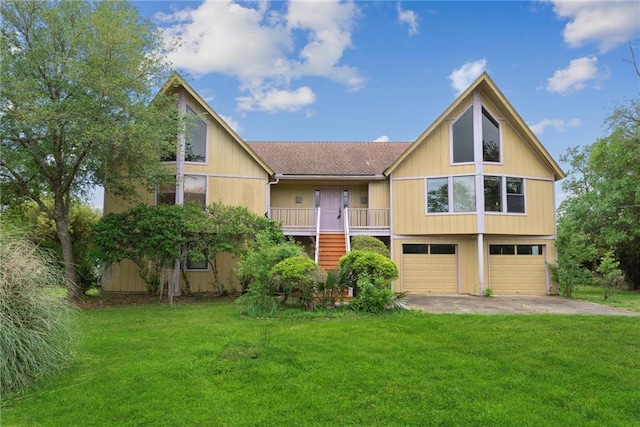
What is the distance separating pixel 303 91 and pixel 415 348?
1887 centimetres

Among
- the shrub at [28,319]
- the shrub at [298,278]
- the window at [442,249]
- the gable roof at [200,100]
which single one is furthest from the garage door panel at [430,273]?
the shrub at [28,319]

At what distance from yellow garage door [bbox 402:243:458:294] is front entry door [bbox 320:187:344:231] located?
336 centimetres

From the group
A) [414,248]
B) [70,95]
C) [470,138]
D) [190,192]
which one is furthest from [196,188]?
[470,138]

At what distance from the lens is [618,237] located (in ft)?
66.1

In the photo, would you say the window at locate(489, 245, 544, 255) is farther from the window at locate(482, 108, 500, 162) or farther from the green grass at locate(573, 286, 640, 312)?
the window at locate(482, 108, 500, 162)

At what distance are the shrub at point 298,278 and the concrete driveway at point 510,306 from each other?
10.6 ft

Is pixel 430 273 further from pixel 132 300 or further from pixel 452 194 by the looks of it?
pixel 132 300

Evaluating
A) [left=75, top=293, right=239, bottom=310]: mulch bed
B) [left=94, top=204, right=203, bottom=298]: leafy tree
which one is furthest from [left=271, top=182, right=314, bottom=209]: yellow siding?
[left=94, top=204, right=203, bottom=298]: leafy tree

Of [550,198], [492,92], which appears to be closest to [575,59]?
[492,92]

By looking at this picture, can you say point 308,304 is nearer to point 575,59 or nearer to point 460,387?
point 460,387

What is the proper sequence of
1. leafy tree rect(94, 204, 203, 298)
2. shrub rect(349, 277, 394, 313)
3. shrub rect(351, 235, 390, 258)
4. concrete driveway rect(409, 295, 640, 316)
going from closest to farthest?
1. shrub rect(349, 277, 394, 313)
2. concrete driveway rect(409, 295, 640, 316)
3. leafy tree rect(94, 204, 203, 298)
4. shrub rect(351, 235, 390, 258)

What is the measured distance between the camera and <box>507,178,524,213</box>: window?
16.0 m

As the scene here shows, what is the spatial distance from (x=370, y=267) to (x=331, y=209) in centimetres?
801

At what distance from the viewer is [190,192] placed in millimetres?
15750
